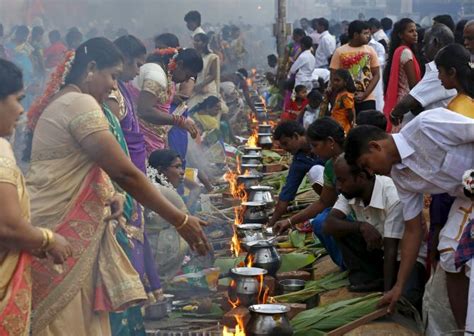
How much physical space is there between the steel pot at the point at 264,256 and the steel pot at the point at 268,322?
1.46 meters

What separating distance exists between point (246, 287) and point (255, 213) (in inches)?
103

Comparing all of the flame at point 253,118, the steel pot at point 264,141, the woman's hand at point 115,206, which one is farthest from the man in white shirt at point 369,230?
the flame at point 253,118

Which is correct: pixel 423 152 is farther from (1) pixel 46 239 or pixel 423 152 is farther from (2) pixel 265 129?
(2) pixel 265 129

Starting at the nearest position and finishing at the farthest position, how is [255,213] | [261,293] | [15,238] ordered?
[15,238] < [261,293] < [255,213]

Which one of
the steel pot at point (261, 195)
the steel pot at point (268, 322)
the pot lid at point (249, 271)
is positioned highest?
the steel pot at point (268, 322)

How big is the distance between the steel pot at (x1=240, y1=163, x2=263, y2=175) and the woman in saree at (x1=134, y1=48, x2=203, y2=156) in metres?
2.13

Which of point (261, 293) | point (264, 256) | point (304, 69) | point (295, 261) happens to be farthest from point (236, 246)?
point (304, 69)

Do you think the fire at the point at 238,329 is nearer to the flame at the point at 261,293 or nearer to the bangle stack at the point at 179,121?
the flame at the point at 261,293

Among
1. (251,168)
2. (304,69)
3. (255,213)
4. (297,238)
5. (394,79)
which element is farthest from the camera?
(304,69)

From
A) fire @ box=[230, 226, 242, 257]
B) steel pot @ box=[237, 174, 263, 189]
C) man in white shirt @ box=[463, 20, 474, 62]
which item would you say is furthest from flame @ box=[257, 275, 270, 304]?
steel pot @ box=[237, 174, 263, 189]

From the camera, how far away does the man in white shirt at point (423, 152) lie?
187 inches

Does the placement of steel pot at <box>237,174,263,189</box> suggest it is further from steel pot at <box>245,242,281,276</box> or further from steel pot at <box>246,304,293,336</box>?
steel pot at <box>246,304,293,336</box>

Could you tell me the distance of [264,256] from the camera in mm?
6930

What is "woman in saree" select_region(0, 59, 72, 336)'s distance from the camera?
389 centimetres
